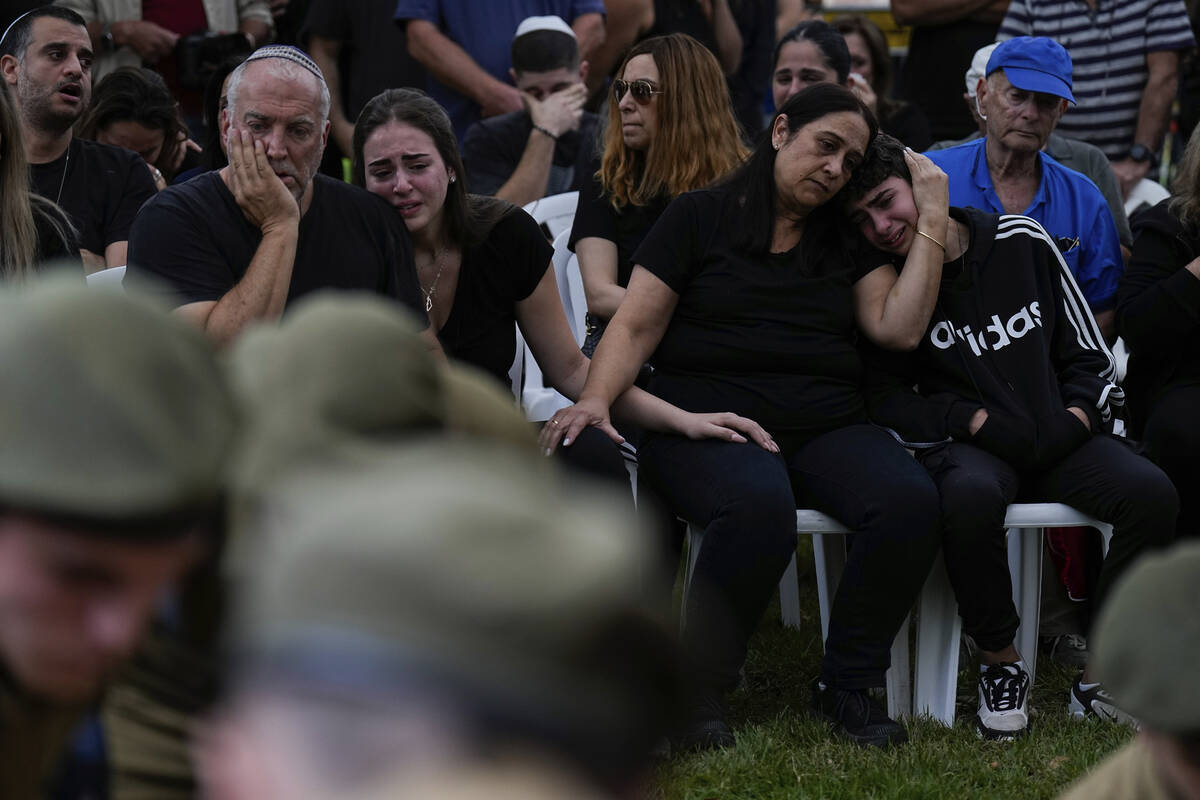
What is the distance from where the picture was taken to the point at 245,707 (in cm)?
73

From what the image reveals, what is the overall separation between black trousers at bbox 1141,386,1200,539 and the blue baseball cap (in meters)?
1.16

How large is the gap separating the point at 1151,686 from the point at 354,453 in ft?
2.57

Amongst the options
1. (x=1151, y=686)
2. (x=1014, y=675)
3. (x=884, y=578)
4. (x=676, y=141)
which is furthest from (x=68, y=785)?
(x=676, y=141)

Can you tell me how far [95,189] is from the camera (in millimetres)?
4746

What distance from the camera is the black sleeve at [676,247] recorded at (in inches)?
161

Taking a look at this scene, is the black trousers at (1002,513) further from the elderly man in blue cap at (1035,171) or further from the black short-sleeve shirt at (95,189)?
the black short-sleeve shirt at (95,189)

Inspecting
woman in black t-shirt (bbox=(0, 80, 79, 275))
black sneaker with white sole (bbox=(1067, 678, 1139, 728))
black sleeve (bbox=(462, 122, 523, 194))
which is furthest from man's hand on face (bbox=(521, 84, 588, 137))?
black sneaker with white sole (bbox=(1067, 678, 1139, 728))

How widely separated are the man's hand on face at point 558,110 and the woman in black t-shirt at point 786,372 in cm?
145

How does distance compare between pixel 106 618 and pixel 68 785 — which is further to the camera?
pixel 68 785

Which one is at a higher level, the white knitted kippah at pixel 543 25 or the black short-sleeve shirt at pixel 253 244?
the white knitted kippah at pixel 543 25

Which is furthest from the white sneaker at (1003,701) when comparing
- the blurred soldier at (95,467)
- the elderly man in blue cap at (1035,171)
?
the blurred soldier at (95,467)

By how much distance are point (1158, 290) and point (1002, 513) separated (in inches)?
39.3

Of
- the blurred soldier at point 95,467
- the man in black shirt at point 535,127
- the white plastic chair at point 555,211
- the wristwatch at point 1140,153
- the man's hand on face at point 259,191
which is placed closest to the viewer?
the blurred soldier at point 95,467

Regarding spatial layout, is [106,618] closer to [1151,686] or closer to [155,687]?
[155,687]
